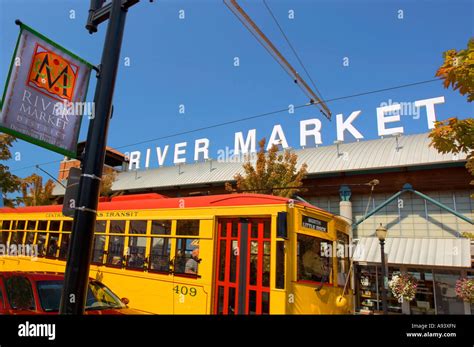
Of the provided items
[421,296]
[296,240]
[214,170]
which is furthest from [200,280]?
[214,170]

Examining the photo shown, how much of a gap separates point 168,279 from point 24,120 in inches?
206

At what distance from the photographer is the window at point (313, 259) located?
6.98 m

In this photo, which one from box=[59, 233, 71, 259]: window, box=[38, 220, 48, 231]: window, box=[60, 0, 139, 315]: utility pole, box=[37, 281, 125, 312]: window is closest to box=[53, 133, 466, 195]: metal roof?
box=[38, 220, 48, 231]: window

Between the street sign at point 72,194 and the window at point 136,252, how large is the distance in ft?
16.6

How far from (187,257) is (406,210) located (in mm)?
12825

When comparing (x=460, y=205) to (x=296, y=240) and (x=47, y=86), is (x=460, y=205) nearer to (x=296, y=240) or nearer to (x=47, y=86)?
(x=296, y=240)

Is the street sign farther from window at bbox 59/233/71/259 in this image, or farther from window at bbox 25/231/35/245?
window at bbox 25/231/35/245

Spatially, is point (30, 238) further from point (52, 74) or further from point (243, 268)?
point (52, 74)

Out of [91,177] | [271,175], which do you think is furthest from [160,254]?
[271,175]

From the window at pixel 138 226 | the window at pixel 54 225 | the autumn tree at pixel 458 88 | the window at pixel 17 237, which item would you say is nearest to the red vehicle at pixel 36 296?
the window at pixel 138 226

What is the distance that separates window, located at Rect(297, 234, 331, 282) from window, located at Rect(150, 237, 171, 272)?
3.12m

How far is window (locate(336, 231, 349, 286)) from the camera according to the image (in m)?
7.69

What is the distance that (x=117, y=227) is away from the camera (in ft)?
30.7
